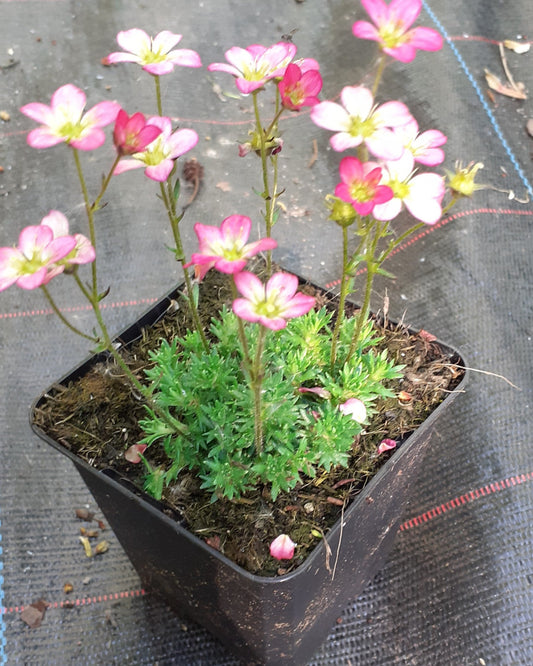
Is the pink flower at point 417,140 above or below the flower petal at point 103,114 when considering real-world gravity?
below

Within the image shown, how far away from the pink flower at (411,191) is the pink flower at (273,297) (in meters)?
0.12

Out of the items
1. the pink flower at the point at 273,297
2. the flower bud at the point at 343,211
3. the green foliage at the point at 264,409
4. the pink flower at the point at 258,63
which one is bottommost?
the green foliage at the point at 264,409

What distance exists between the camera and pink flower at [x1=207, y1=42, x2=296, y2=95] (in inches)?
27.5

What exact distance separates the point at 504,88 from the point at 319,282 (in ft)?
3.52

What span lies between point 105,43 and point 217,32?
1.41 ft

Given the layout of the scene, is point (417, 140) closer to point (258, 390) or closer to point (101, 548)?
point (258, 390)

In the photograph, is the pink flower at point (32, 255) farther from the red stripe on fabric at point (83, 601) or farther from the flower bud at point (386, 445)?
the red stripe on fabric at point (83, 601)

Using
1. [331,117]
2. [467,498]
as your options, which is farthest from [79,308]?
[331,117]

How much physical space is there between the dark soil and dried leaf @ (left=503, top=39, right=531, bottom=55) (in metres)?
1.62

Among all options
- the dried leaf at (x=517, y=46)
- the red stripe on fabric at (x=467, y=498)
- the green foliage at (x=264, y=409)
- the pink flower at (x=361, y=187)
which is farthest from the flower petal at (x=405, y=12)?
the dried leaf at (x=517, y=46)

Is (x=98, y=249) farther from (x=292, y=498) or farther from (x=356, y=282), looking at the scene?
(x=292, y=498)

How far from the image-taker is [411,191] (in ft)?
2.19

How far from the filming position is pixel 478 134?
199 cm

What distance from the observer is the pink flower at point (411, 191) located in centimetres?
63
